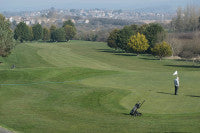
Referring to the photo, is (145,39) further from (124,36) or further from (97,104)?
(97,104)

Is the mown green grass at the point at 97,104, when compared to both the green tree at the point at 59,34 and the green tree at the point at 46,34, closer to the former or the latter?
the green tree at the point at 59,34

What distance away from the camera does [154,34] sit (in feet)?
367

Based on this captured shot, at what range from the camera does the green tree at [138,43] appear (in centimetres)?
10869

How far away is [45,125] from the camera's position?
17375 mm

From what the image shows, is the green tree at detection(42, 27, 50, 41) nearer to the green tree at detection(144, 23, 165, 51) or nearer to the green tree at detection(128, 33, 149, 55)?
the green tree at detection(128, 33, 149, 55)

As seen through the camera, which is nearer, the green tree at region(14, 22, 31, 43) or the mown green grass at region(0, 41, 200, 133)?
the mown green grass at region(0, 41, 200, 133)

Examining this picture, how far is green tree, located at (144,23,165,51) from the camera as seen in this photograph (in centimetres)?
10850

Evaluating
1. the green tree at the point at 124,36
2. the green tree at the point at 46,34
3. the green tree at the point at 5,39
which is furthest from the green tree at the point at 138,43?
the green tree at the point at 46,34

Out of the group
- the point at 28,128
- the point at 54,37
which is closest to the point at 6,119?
the point at 28,128

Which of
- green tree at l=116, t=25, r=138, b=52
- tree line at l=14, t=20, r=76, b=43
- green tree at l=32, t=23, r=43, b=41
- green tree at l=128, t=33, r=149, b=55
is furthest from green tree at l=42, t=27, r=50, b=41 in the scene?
green tree at l=128, t=33, r=149, b=55

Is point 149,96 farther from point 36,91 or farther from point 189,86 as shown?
point 36,91

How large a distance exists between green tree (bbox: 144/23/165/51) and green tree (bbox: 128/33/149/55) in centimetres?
282

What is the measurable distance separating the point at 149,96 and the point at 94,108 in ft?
14.5

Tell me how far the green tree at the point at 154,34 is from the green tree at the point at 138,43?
282 centimetres
